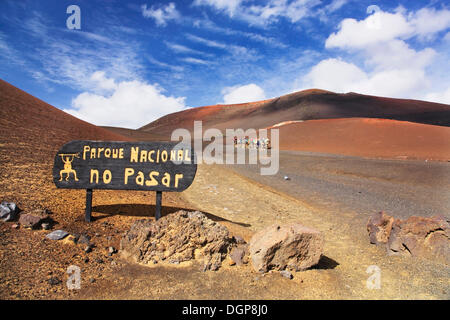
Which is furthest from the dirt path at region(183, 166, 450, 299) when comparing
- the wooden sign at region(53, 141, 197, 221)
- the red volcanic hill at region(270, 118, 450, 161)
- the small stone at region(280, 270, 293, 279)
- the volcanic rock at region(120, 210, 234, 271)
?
the red volcanic hill at region(270, 118, 450, 161)

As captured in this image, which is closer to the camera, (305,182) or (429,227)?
(429,227)

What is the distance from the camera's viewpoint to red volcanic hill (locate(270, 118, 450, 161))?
92.0 feet

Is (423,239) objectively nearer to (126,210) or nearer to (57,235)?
(126,210)

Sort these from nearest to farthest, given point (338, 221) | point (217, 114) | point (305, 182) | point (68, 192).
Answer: point (68, 192)
point (338, 221)
point (305, 182)
point (217, 114)

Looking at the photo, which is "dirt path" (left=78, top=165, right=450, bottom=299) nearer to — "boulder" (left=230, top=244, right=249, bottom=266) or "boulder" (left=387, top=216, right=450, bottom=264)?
"boulder" (left=230, top=244, right=249, bottom=266)

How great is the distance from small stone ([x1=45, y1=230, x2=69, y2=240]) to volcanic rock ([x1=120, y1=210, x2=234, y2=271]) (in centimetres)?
93

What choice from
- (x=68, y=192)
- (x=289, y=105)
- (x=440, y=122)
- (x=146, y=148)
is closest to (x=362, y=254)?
(x=146, y=148)

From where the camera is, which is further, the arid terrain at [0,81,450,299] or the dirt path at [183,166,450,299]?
the dirt path at [183,166,450,299]

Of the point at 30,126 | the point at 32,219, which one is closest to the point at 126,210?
the point at 32,219

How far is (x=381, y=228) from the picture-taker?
18.6 ft

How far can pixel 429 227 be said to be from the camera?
4.78 meters

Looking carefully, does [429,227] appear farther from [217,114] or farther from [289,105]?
[217,114]

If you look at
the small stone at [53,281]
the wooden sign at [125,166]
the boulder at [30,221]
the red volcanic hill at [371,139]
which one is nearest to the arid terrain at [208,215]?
the small stone at [53,281]
